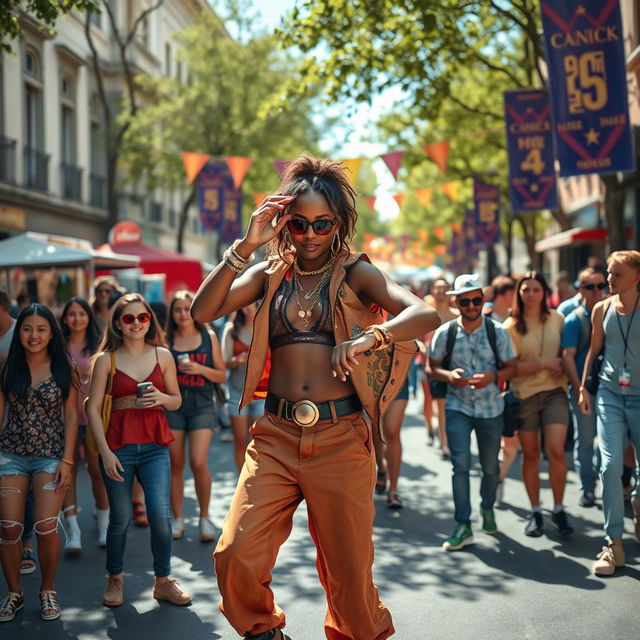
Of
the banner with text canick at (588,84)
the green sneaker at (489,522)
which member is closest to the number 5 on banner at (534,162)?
the banner with text canick at (588,84)

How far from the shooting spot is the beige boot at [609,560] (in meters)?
5.58

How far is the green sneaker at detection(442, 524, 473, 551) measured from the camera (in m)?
6.29

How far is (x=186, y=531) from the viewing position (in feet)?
22.9

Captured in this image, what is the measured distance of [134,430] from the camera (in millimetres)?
5398

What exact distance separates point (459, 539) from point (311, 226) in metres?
3.47

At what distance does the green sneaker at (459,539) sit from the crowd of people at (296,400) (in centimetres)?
1

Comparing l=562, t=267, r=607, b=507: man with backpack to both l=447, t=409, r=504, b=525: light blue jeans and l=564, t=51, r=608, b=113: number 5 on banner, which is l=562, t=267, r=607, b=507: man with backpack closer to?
l=447, t=409, r=504, b=525: light blue jeans

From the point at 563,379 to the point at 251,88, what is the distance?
24.0 m

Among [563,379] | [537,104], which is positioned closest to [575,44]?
[537,104]

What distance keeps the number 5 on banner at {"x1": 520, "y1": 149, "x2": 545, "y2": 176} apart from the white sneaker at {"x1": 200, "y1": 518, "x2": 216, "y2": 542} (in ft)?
33.3

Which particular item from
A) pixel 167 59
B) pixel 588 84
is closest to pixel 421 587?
pixel 588 84

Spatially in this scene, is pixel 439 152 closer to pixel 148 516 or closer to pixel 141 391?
pixel 141 391

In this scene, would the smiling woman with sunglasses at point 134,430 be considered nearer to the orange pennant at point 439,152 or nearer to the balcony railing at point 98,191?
the orange pennant at point 439,152

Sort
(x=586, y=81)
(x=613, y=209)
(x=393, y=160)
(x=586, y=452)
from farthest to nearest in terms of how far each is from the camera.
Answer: (x=393, y=160) → (x=613, y=209) → (x=586, y=81) → (x=586, y=452)
